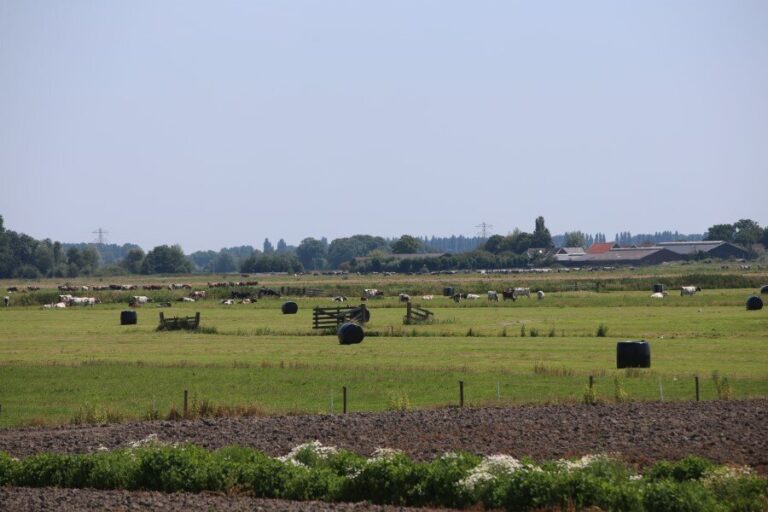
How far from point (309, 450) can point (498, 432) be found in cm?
507

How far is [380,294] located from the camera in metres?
113

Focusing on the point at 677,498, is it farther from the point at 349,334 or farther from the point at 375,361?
the point at 349,334

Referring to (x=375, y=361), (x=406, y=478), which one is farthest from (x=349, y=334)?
(x=406, y=478)

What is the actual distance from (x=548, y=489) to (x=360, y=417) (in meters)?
10.8

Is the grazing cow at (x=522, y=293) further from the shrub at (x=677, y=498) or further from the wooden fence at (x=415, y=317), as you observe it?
the shrub at (x=677, y=498)

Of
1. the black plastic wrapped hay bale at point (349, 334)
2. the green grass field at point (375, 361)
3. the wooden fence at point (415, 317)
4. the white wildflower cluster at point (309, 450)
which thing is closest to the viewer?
the white wildflower cluster at point (309, 450)

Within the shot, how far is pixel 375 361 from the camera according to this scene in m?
45.7

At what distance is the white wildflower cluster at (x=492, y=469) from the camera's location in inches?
762

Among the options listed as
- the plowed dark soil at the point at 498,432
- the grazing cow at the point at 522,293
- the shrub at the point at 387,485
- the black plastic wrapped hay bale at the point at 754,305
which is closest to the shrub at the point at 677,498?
the plowed dark soil at the point at 498,432

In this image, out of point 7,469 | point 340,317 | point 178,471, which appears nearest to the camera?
point 178,471

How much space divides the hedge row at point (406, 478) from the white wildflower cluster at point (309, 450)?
3 centimetres

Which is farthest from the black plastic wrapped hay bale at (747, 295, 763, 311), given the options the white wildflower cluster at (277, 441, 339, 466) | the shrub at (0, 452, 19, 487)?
the shrub at (0, 452, 19, 487)

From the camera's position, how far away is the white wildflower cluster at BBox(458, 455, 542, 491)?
19359mm

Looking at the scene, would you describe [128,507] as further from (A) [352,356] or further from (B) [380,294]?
(B) [380,294]
